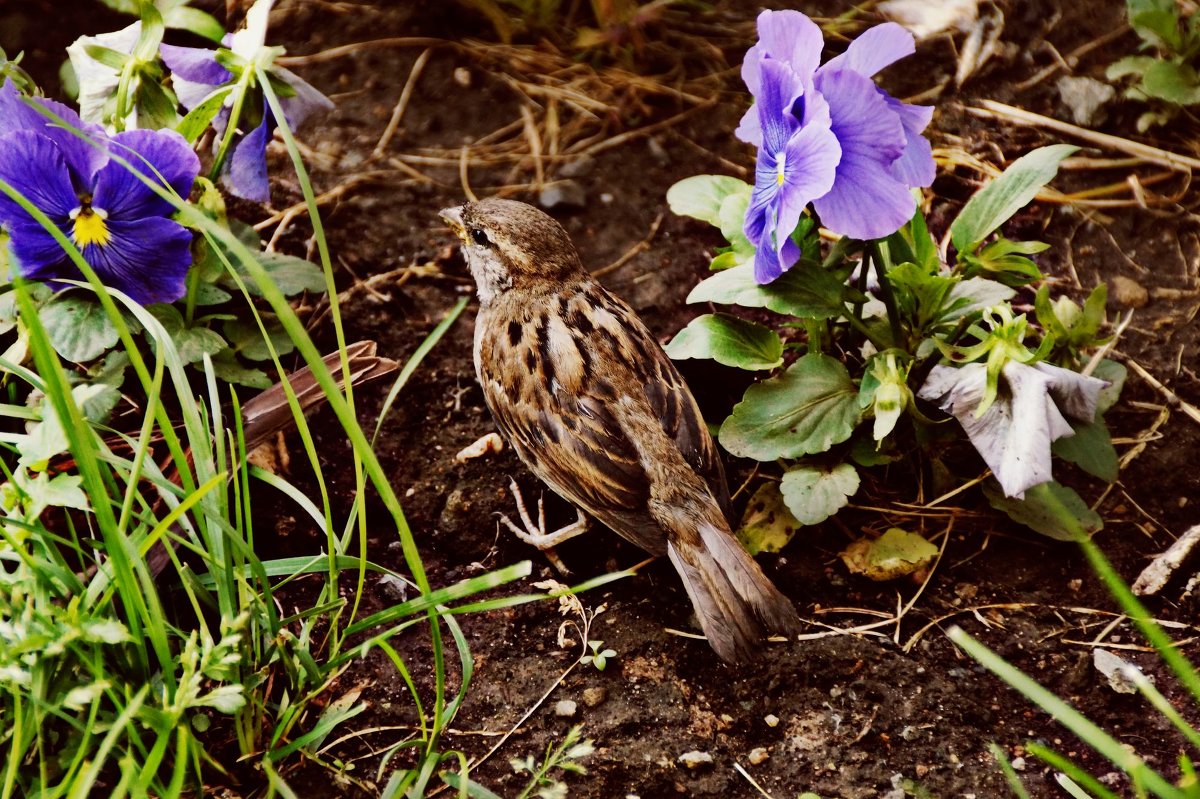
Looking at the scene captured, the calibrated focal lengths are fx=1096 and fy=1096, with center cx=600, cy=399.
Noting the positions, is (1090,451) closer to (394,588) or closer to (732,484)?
(732,484)

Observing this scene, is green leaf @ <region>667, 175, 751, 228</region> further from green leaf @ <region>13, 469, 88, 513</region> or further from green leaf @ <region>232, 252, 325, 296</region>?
green leaf @ <region>13, 469, 88, 513</region>

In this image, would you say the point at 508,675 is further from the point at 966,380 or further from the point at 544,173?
the point at 544,173

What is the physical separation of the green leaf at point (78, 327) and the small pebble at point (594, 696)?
1.44 m

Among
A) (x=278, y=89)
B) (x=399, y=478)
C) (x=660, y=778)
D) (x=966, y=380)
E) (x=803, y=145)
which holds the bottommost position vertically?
(x=660, y=778)

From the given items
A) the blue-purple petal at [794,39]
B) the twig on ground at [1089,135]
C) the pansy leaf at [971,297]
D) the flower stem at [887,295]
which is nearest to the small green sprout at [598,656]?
the flower stem at [887,295]

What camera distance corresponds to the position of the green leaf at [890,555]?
2939 millimetres

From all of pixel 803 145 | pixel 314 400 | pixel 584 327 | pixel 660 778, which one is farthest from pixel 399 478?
pixel 803 145

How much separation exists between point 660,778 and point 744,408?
100 centimetres

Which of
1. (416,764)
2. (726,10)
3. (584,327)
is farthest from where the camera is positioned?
(726,10)

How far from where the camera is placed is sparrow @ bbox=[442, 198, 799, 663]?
108 inches

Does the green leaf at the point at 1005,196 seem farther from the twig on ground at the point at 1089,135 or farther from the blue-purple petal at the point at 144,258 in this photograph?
the blue-purple petal at the point at 144,258

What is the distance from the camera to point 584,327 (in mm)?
3152

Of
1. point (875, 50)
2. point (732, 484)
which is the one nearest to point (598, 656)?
point (732, 484)

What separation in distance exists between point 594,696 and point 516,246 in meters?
1.39
